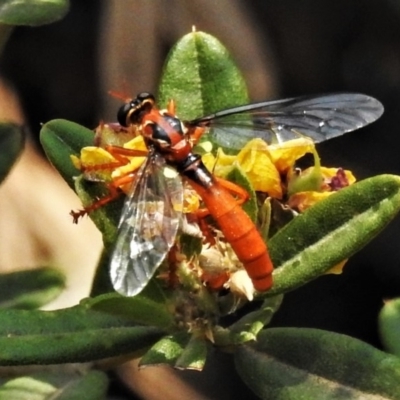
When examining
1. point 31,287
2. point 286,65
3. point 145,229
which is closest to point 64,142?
point 145,229

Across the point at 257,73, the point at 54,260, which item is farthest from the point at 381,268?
the point at 54,260

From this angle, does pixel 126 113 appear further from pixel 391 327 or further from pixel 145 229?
pixel 391 327

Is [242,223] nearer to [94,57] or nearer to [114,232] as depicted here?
[114,232]

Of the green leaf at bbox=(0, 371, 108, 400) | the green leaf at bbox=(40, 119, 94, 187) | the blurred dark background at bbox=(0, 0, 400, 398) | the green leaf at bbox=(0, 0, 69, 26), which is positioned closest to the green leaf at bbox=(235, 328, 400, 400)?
the green leaf at bbox=(0, 371, 108, 400)

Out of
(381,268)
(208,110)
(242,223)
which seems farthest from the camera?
(381,268)

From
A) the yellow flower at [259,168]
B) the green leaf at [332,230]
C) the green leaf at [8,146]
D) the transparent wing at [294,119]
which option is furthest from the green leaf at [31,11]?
the green leaf at [332,230]

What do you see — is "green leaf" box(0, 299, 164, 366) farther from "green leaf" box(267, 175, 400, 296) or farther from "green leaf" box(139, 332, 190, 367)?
"green leaf" box(267, 175, 400, 296)
